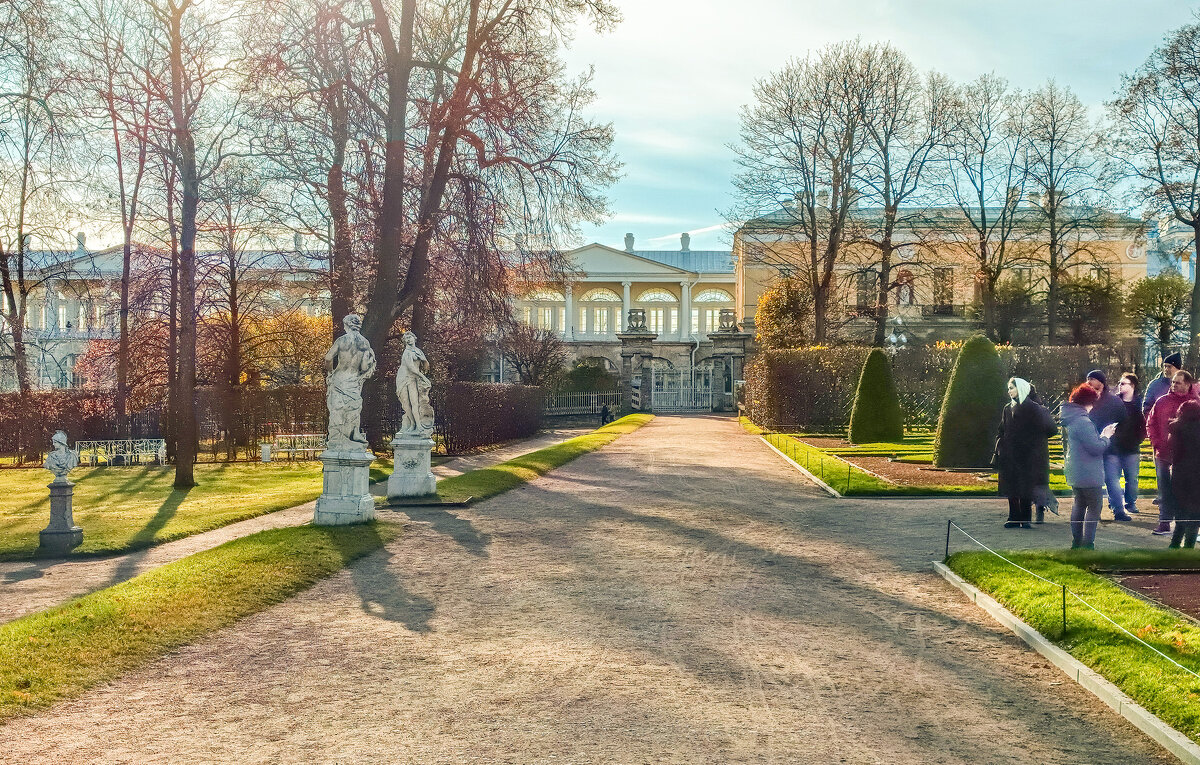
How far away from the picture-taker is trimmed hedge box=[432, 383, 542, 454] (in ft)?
83.9

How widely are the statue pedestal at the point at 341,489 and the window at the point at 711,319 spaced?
57.1 meters

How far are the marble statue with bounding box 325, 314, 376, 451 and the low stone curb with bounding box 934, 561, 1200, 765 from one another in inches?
284

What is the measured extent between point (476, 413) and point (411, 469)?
12.3m

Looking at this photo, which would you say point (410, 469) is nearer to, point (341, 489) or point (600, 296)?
point (341, 489)

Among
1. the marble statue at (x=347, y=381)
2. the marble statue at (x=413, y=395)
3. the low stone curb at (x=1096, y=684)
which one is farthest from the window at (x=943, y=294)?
the low stone curb at (x=1096, y=684)

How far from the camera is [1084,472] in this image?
956cm

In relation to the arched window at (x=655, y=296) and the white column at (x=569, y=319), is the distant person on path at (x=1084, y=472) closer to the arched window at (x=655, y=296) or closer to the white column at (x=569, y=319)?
the white column at (x=569, y=319)

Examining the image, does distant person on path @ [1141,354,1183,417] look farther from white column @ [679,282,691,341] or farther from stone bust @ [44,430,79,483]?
white column @ [679,282,691,341]

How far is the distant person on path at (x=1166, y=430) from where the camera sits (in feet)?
32.4

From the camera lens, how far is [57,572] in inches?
381

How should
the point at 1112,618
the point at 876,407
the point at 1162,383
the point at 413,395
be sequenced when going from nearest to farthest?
the point at 1112,618 → the point at 1162,383 → the point at 413,395 → the point at 876,407

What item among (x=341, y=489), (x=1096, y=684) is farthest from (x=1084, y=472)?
(x=341, y=489)

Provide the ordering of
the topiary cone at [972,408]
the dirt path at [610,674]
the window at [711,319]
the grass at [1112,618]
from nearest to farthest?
the dirt path at [610,674] → the grass at [1112,618] → the topiary cone at [972,408] → the window at [711,319]

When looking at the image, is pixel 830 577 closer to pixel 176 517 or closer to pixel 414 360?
pixel 414 360
